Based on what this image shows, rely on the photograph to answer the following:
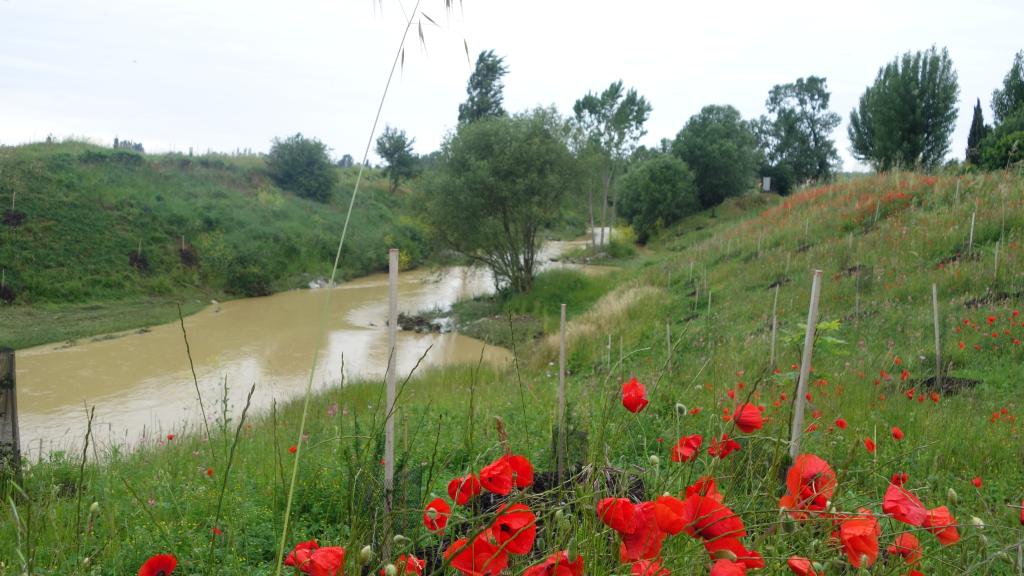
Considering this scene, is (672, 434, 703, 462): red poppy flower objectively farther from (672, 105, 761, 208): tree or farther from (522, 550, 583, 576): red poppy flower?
(672, 105, 761, 208): tree

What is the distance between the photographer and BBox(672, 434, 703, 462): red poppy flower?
4.04 feet

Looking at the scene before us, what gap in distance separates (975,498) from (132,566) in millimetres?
3634

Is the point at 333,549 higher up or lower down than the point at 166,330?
higher up

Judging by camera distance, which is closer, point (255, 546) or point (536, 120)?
point (255, 546)

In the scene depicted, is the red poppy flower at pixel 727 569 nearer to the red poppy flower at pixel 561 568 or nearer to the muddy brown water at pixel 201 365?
the red poppy flower at pixel 561 568

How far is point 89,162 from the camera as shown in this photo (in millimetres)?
22469

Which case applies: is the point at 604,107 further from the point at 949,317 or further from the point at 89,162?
the point at 949,317

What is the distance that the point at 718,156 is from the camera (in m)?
33.0

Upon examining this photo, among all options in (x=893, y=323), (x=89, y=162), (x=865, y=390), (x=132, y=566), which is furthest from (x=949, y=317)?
(x=89, y=162)

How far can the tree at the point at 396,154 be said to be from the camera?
37.4 meters

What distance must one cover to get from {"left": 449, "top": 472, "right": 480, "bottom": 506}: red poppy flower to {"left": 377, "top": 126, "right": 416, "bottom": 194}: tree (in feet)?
125

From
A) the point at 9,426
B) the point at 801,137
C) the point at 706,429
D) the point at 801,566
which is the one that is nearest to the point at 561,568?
the point at 801,566

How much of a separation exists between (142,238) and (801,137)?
35123 mm

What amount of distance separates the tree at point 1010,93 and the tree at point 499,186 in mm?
19195
